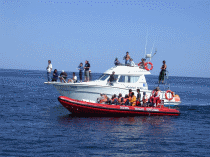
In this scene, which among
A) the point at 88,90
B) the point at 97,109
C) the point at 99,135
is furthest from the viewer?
the point at 88,90

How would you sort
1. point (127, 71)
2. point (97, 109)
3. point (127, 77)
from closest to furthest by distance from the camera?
1. point (97, 109)
2. point (127, 77)
3. point (127, 71)

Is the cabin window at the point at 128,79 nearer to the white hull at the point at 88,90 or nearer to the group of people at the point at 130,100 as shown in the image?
the white hull at the point at 88,90

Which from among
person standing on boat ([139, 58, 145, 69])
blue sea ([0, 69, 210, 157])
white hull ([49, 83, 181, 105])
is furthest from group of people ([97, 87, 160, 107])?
person standing on boat ([139, 58, 145, 69])

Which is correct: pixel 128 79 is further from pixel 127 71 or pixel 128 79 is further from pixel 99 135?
pixel 99 135

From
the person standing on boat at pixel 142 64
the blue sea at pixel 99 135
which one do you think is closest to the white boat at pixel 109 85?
the person standing on boat at pixel 142 64

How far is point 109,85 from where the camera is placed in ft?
82.1

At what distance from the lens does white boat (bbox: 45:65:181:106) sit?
81.3ft

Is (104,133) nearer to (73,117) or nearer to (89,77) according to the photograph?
(73,117)

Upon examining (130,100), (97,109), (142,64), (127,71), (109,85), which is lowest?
(97,109)

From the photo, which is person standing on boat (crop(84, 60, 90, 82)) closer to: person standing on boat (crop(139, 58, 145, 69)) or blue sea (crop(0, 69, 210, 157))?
blue sea (crop(0, 69, 210, 157))

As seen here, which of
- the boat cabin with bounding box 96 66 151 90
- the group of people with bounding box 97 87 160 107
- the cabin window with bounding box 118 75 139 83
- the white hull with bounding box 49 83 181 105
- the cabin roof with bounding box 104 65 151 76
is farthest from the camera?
the cabin roof with bounding box 104 65 151 76

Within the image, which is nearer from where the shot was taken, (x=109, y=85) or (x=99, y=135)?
(x=99, y=135)

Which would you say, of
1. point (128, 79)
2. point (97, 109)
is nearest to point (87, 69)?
point (128, 79)

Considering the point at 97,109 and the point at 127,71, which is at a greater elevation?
the point at 127,71
